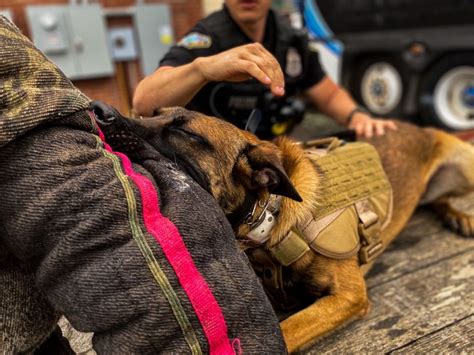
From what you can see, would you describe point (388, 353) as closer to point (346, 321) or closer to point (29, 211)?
point (346, 321)

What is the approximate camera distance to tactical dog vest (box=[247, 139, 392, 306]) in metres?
1.72

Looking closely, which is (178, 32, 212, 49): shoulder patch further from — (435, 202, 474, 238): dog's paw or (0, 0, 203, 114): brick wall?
(0, 0, 203, 114): brick wall

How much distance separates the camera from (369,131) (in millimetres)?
2875


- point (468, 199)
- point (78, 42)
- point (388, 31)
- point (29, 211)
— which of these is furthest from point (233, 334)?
point (78, 42)

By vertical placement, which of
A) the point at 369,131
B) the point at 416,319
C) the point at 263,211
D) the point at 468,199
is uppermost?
the point at 263,211

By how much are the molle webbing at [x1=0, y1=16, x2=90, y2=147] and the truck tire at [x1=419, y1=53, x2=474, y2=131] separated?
5.51m

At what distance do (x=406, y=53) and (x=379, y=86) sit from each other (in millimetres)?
766

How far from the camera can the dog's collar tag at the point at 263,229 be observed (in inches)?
65.6

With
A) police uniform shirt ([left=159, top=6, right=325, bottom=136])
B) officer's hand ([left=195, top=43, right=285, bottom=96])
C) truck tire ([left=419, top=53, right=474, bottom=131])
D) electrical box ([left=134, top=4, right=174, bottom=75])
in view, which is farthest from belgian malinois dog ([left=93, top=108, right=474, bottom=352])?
electrical box ([left=134, top=4, right=174, bottom=75])

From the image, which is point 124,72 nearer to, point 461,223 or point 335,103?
point 335,103

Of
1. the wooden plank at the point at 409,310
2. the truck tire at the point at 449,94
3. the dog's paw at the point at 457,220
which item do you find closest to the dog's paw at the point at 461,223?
the dog's paw at the point at 457,220

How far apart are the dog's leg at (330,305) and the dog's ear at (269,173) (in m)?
0.40

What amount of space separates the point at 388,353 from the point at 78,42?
709 centimetres

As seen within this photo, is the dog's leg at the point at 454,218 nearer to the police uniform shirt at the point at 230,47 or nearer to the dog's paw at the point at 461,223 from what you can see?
the dog's paw at the point at 461,223
